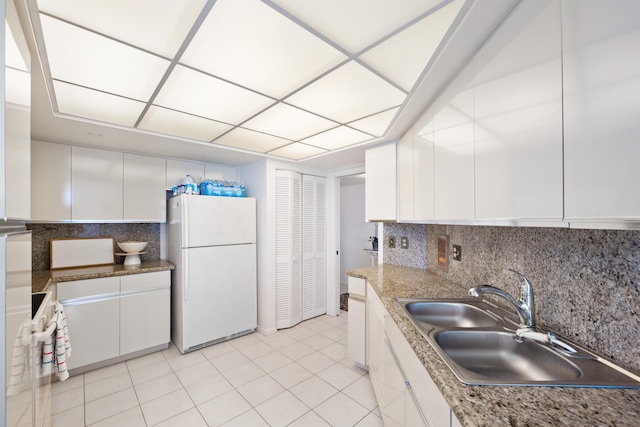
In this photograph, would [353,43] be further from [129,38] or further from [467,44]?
[129,38]

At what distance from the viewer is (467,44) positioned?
1.12 meters

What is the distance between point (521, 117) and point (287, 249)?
2.85 metres

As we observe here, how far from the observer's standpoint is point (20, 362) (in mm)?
787

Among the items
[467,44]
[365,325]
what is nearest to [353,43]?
[467,44]

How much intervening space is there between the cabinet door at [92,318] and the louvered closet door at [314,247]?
211 cm

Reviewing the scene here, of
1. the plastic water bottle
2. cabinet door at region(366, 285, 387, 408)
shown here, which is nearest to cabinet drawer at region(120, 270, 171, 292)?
the plastic water bottle

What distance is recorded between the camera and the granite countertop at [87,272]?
6.82ft

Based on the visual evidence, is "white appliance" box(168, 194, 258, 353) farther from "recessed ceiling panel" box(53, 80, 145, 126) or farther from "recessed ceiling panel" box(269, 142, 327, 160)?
"recessed ceiling panel" box(53, 80, 145, 126)

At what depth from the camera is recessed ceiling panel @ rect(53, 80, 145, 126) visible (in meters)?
1.58

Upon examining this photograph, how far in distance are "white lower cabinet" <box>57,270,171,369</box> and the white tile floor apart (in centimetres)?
18

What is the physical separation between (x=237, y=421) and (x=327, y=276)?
221cm

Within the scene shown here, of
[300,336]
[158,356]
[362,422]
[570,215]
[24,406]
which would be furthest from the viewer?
[300,336]

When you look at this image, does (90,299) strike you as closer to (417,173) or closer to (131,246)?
(131,246)

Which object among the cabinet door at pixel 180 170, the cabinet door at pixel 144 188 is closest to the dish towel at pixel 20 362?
the cabinet door at pixel 144 188
